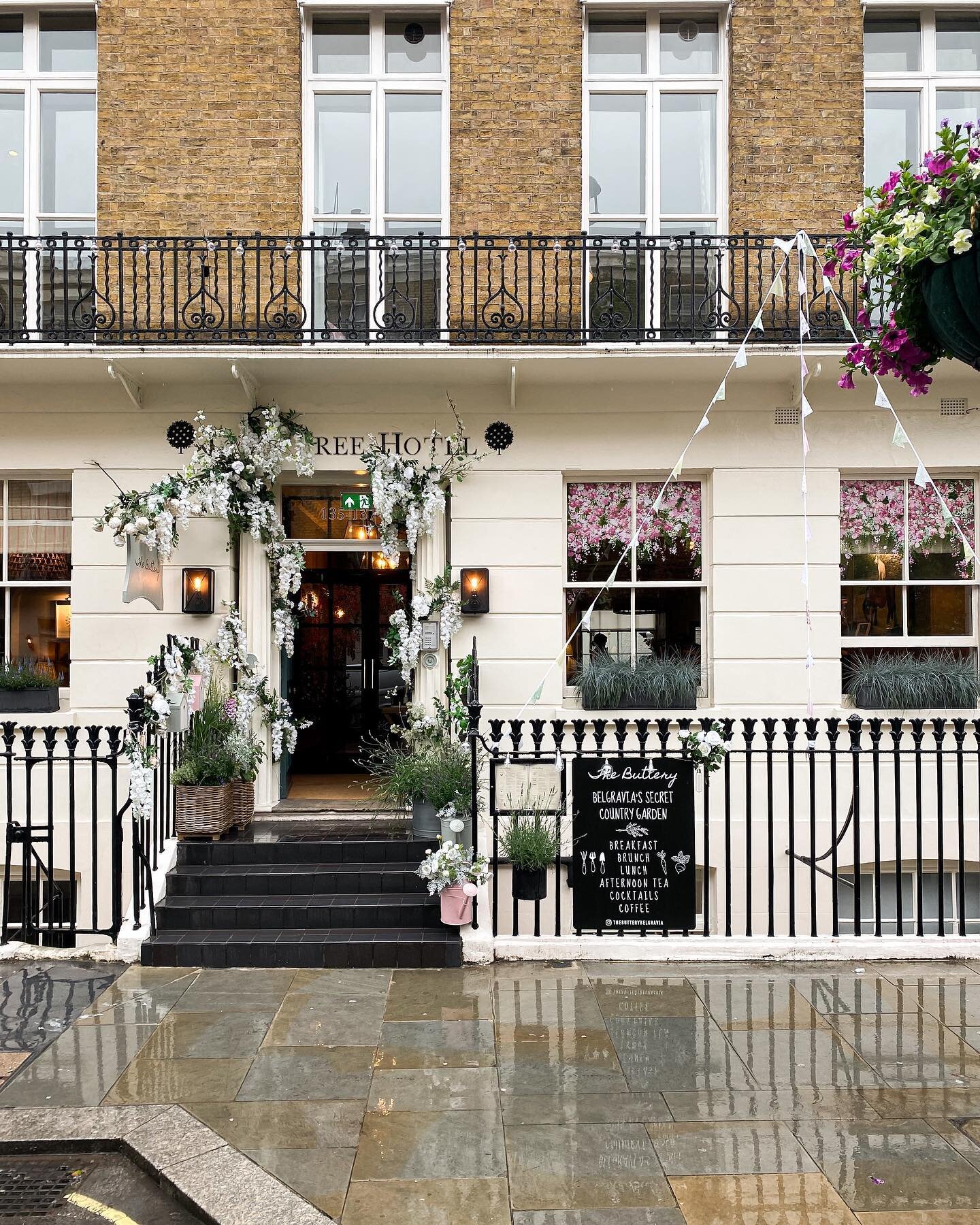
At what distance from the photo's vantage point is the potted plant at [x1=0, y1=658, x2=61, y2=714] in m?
9.48

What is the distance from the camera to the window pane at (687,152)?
32.6ft

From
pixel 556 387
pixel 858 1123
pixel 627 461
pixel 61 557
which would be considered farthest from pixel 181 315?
pixel 858 1123

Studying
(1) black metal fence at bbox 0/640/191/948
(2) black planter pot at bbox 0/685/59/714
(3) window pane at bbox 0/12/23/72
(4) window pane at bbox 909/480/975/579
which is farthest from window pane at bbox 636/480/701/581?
(3) window pane at bbox 0/12/23/72

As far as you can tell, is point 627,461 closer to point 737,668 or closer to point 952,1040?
point 737,668

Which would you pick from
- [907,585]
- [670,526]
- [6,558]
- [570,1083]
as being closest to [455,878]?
[570,1083]

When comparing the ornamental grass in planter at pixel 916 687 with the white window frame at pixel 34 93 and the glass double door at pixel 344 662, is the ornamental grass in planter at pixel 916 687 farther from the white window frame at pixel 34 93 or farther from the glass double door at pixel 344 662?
the white window frame at pixel 34 93

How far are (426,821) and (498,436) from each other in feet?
12.2

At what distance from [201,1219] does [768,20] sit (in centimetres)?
1046

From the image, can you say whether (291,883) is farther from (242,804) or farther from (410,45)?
(410,45)

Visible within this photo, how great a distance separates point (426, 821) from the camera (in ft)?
26.7

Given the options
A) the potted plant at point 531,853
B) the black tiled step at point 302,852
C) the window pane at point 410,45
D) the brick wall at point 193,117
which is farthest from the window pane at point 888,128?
the black tiled step at point 302,852

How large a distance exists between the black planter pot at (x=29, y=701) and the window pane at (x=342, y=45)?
655cm

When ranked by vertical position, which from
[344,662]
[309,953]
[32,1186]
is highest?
[344,662]

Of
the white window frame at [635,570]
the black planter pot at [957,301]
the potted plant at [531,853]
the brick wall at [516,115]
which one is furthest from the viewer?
the white window frame at [635,570]
